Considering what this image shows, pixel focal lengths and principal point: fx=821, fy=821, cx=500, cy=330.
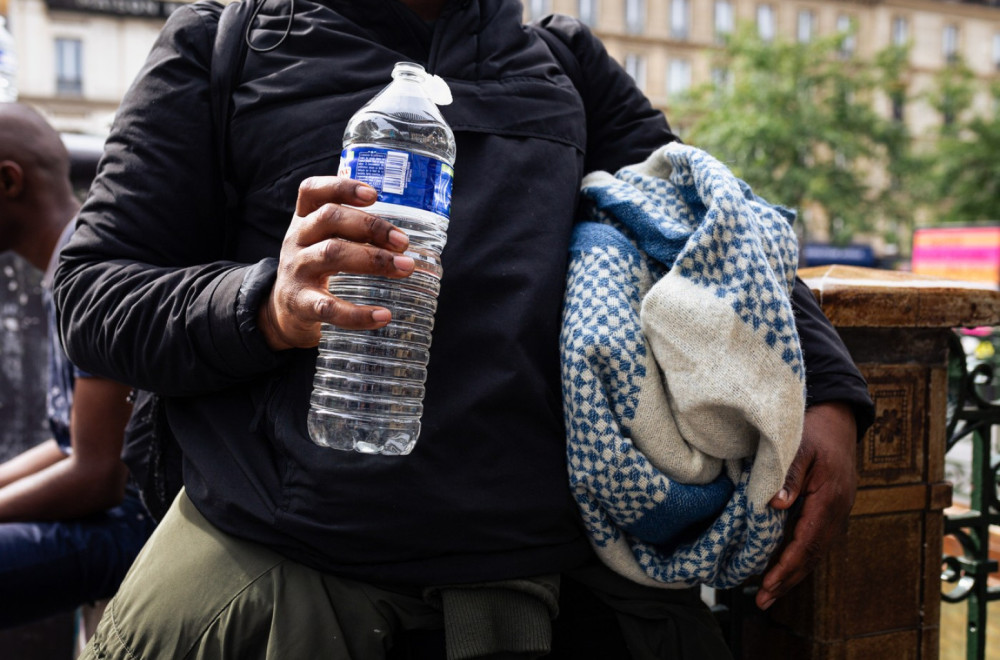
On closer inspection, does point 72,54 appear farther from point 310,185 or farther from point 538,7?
point 310,185

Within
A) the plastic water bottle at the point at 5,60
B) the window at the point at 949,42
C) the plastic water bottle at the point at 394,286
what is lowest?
the plastic water bottle at the point at 394,286

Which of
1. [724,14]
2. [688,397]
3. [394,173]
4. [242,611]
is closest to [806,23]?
[724,14]

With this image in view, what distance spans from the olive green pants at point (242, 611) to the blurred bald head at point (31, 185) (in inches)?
69.5

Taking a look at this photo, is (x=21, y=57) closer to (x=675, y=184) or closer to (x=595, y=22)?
(x=595, y=22)

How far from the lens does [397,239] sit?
1.23 metres

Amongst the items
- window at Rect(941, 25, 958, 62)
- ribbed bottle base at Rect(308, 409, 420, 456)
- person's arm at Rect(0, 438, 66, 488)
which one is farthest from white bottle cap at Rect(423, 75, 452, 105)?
window at Rect(941, 25, 958, 62)

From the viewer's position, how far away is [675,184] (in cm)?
170

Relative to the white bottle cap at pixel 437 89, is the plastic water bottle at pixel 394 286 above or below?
below

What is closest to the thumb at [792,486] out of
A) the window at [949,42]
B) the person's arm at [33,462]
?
the person's arm at [33,462]

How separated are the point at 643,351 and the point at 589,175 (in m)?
0.49

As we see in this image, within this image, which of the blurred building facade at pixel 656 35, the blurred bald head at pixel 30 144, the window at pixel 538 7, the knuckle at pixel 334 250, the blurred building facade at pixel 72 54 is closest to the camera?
the knuckle at pixel 334 250

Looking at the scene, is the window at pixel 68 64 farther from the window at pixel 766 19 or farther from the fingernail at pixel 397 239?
the fingernail at pixel 397 239

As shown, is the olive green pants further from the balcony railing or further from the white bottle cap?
the balcony railing

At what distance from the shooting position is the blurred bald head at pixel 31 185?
2.77 meters
